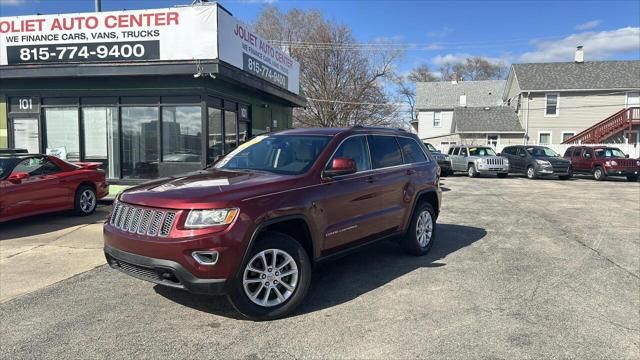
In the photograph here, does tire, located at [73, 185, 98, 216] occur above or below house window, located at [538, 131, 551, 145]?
below

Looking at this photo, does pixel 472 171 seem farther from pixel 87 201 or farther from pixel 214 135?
pixel 87 201

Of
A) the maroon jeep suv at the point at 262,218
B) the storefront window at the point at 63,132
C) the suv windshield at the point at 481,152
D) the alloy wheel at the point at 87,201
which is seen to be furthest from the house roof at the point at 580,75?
the maroon jeep suv at the point at 262,218

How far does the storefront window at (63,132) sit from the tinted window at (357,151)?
38.1 ft

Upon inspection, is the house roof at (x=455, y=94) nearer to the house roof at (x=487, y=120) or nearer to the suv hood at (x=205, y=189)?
the house roof at (x=487, y=120)

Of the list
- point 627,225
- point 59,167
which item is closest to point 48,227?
point 59,167

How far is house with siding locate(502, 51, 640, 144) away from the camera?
35.5 metres

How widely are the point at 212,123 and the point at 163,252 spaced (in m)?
10.6

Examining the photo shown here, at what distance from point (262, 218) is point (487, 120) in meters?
37.5

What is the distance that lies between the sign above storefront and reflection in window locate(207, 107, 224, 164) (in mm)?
1606

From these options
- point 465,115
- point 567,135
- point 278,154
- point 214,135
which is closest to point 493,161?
point 214,135

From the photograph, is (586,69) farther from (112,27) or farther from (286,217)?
(286,217)

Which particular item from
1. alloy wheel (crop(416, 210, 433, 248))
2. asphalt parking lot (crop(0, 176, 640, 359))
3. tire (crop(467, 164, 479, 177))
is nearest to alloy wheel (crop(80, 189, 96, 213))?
asphalt parking lot (crop(0, 176, 640, 359))

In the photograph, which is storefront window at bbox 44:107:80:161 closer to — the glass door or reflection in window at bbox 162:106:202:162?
the glass door

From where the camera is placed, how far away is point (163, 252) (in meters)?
4.08
